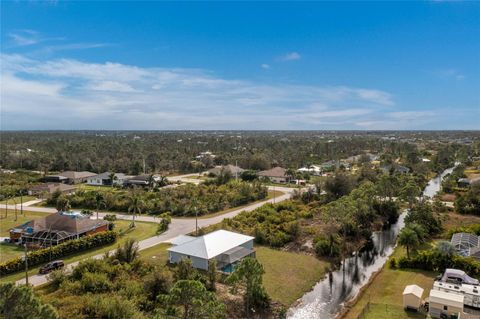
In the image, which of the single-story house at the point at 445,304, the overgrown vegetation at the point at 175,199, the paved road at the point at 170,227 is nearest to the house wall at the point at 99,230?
the paved road at the point at 170,227

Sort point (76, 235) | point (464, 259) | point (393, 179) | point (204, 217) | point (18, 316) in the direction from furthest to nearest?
point (393, 179) → point (204, 217) → point (76, 235) → point (464, 259) → point (18, 316)

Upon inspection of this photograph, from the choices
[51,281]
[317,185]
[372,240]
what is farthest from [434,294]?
[317,185]

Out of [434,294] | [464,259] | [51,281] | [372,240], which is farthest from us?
[372,240]

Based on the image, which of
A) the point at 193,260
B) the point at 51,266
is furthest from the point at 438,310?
the point at 51,266

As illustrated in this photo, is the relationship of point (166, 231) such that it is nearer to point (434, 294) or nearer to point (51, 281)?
point (51, 281)

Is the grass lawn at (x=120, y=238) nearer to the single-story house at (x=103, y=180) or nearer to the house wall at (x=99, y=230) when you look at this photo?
the house wall at (x=99, y=230)

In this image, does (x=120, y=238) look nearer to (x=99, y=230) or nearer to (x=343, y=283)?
(x=99, y=230)

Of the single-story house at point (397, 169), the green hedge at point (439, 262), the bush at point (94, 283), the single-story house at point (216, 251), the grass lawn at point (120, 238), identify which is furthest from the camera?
the single-story house at point (397, 169)
